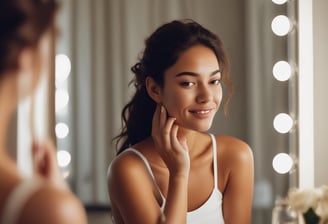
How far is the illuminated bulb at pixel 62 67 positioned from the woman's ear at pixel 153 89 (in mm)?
325

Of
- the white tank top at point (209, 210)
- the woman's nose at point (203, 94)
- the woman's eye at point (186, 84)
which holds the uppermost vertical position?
the woman's eye at point (186, 84)

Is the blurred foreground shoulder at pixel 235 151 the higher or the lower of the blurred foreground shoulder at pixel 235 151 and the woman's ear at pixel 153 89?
the lower

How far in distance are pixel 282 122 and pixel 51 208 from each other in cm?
105

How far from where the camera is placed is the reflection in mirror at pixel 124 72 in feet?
4.40

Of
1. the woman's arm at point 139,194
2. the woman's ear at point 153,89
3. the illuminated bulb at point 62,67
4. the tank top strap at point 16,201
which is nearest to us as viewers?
the tank top strap at point 16,201

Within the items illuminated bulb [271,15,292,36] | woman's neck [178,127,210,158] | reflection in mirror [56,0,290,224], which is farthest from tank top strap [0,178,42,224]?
illuminated bulb [271,15,292,36]

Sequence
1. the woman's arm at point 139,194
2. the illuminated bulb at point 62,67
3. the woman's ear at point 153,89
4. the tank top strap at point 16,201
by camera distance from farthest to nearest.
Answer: the illuminated bulb at point 62,67
the woman's ear at point 153,89
the woman's arm at point 139,194
the tank top strap at point 16,201

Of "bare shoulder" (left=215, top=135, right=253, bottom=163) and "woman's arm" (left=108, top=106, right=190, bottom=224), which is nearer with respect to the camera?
"woman's arm" (left=108, top=106, right=190, bottom=224)

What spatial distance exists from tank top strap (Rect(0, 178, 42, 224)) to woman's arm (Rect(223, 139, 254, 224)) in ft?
2.52

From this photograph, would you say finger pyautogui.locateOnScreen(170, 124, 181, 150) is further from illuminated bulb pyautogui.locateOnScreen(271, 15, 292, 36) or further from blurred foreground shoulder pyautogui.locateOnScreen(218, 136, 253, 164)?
illuminated bulb pyautogui.locateOnScreen(271, 15, 292, 36)

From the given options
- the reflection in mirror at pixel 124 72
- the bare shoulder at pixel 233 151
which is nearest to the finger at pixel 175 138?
the bare shoulder at pixel 233 151

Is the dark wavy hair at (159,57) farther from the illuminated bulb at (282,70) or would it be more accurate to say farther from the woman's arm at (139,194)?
the illuminated bulb at (282,70)

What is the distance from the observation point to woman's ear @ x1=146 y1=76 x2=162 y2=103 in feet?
3.53

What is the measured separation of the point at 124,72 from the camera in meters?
1.34
